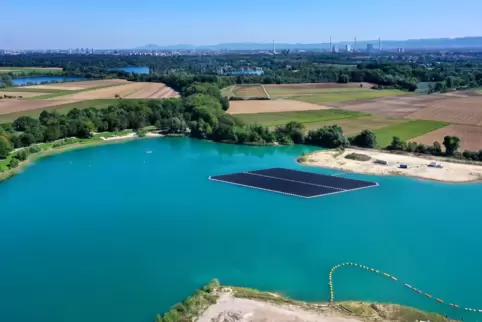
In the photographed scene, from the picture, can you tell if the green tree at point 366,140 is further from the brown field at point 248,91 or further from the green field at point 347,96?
the brown field at point 248,91

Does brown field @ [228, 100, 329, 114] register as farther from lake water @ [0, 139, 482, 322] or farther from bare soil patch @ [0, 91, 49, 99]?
bare soil patch @ [0, 91, 49, 99]

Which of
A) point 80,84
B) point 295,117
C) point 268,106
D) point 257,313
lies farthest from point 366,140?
point 80,84

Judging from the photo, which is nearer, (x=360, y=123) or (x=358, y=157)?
(x=358, y=157)

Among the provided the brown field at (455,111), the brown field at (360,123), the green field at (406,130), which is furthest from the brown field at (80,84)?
the brown field at (455,111)

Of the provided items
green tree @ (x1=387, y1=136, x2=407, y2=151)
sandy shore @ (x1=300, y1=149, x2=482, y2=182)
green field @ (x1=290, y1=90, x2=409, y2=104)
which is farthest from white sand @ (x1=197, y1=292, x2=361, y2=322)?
green field @ (x1=290, y1=90, x2=409, y2=104)

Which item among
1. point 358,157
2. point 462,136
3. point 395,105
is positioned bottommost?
point 358,157

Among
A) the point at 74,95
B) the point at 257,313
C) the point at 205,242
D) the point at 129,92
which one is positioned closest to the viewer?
the point at 257,313

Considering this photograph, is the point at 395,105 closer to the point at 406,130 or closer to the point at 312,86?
the point at 406,130
